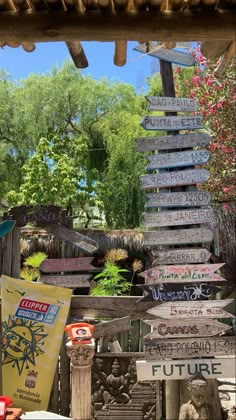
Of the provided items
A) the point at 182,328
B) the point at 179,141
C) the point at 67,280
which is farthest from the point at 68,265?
the point at 179,141

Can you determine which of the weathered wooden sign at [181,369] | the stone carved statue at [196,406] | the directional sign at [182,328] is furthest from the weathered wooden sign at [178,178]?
the stone carved statue at [196,406]

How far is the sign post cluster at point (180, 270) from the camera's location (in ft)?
12.7

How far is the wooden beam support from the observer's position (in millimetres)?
2061

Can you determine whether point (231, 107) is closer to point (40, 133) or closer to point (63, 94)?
point (40, 133)

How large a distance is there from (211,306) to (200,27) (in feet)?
8.28

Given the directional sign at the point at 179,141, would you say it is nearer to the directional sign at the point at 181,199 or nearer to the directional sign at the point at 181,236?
the directional sign at the point at 181,199

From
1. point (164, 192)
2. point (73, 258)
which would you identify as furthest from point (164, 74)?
point (73, 258)

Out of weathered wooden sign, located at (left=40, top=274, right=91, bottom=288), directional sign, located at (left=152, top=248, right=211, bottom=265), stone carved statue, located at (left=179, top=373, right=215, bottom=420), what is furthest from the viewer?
weathered wooden sign, located at (left=40, top=274, right=91, bottom=288)

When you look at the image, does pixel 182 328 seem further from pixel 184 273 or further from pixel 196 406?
pixel 196 406

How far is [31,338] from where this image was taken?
414 cm

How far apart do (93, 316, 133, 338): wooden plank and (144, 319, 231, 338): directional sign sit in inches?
10.6

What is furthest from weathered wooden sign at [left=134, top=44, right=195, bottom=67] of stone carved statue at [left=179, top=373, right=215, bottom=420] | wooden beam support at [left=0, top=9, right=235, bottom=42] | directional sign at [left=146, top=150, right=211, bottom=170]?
stone carved statue at [left=179, top=373, right=215, bottom=420]

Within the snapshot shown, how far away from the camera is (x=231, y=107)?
807cm

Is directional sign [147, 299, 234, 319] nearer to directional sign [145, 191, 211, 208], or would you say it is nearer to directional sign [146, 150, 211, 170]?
directional sign [145, 191, 211, 208]
